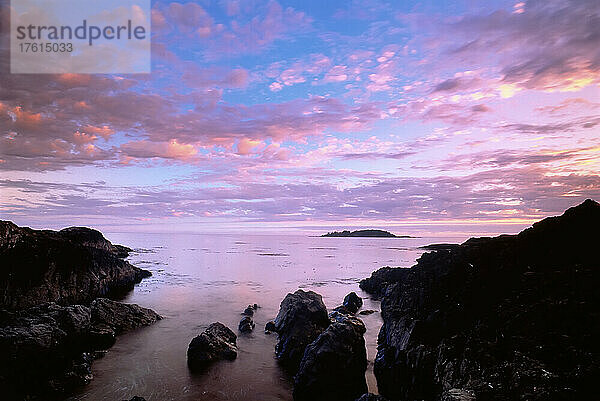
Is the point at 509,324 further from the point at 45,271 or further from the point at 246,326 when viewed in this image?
the point at 45,271

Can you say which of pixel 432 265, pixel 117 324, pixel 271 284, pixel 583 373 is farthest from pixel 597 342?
pixel 271 284

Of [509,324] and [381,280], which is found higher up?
[509,324]

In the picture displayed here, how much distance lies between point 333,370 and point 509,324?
1076 centimetres

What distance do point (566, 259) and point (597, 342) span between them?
24.2 ft

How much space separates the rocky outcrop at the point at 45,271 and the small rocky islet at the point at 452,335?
15.0 inches

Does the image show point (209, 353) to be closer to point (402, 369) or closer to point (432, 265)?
point (402, 369)

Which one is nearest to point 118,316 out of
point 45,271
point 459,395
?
point 45,271

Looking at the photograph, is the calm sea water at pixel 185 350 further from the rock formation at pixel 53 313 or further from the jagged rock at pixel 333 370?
the jagged rock at pixel 333 370

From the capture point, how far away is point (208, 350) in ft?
86.7

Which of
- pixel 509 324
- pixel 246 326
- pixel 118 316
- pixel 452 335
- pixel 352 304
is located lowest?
pixel 352 304

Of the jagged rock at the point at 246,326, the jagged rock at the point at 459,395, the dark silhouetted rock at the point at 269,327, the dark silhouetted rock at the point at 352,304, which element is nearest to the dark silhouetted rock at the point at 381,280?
the dark silhouetted rock at the point at 352,304

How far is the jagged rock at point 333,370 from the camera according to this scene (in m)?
19.3

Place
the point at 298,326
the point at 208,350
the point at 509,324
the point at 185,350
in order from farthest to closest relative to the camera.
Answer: the point at 185,350, the point at 298,326, the point at 208,350, the point at 509,324

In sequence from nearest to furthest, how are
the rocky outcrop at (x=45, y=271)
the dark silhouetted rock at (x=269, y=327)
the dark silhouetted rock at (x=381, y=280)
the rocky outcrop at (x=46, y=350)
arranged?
the rocky outcrop at (x=46, y=350) < the rocky outcrop at (x=45, y=271) < the dark silhouetted rock at (x=269, y=327) < the dark silhouetted rock at (x=381, y=280)
